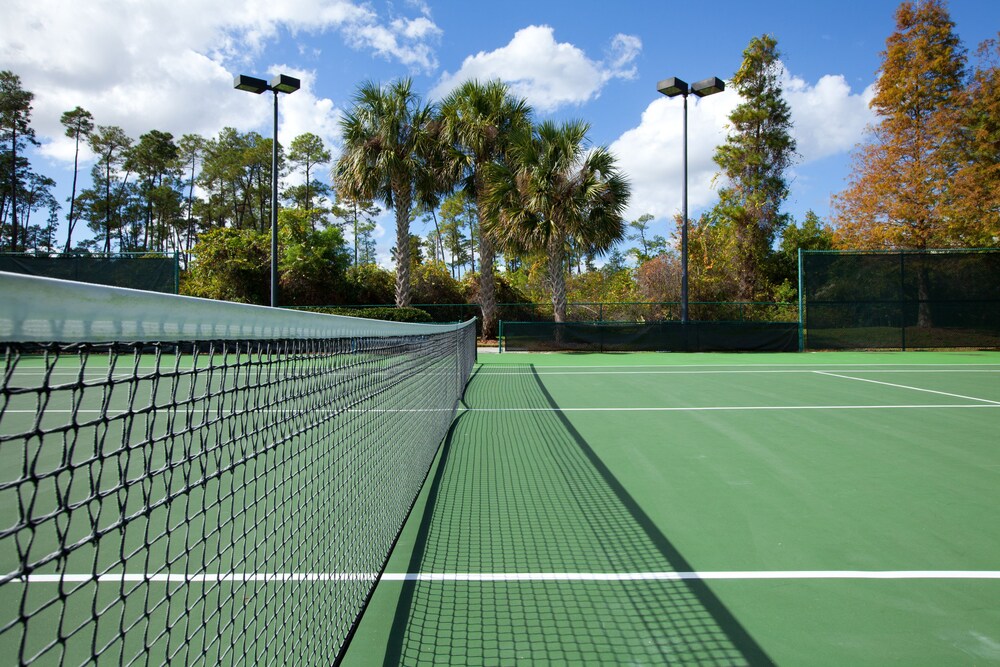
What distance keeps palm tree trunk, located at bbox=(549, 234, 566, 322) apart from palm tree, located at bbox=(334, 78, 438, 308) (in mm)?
5299

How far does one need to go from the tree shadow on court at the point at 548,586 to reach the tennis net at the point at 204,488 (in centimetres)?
29

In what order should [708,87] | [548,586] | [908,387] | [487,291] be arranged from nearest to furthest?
1. [548,586]
2. [908,387]
3. [708,87]
4. [487,291]

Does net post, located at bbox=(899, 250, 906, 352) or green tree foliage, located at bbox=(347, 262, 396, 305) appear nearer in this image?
net post, located at bbox=(899, 250, 906, 352)

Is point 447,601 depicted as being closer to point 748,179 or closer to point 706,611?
point 706,611

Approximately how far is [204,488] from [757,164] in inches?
1274

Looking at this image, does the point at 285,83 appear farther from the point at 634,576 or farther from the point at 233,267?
the point at 634,576

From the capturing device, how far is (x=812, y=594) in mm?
2949

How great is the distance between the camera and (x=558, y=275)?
20984mm

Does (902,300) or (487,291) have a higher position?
(487,291)

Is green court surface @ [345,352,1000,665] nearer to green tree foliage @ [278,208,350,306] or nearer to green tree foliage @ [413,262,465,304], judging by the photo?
green tree foliage @ [413,262,465,304]

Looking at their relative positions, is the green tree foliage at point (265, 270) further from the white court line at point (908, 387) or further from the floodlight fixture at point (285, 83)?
the white court line at point (908, 387)

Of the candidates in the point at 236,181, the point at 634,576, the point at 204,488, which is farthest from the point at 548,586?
the point at 236,181

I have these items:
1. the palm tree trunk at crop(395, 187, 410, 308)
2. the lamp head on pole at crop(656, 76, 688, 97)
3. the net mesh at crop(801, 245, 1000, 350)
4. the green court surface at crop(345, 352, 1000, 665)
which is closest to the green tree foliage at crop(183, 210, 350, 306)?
the palm tree trunk at crop(395, 187, 410, 308)

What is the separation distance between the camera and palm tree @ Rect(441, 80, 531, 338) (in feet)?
72.3
